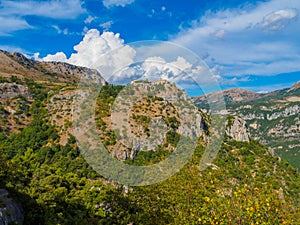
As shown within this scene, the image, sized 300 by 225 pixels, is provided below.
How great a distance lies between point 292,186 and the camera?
87.3 m

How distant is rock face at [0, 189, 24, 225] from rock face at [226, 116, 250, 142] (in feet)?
329

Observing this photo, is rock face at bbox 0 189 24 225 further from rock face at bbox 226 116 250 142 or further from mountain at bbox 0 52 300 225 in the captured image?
rock face at bbox 226 116 250 142

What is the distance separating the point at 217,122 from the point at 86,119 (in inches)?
1454

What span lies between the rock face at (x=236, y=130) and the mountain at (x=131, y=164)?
0.36 metres

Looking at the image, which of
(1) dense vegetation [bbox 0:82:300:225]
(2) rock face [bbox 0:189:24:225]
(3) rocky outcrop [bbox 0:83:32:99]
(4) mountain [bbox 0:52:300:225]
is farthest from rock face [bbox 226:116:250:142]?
(2) rock face [bbox 0:189:24:225]

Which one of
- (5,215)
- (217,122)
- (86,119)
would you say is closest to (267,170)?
(217,122)

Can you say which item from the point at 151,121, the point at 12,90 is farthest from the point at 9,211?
the point at 12,90

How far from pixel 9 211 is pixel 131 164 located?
2132 inches

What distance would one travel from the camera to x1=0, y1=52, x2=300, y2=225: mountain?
13.1m

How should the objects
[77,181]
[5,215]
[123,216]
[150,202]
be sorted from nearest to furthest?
[5,215] < [150,202] < [123,216] < [77,181]

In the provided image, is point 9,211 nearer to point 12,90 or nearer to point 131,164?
point 131,164

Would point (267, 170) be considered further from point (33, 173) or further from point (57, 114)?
point (33, 173)

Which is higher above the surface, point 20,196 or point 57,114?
point 57,114

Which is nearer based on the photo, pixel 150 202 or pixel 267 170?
pixel 150 202
